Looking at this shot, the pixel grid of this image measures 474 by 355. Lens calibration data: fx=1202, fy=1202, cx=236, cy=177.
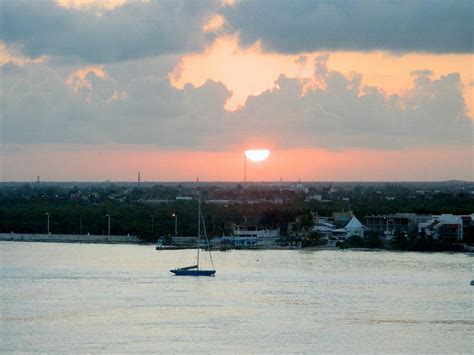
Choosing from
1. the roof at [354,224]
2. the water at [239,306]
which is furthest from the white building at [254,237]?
the water at [239,306]

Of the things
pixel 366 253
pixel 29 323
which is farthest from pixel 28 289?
pixel 366 253

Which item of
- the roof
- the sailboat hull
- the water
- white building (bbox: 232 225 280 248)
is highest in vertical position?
the roof

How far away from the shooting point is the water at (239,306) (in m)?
19.8

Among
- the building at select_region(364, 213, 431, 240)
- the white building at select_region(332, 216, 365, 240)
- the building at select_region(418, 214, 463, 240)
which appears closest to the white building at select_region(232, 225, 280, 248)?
the white building at select_region(332, 216, 365, 240)

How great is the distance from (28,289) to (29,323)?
17.4 feet

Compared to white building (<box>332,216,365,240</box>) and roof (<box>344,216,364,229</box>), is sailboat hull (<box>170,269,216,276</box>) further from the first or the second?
roof (<box>344,216,364,229</box>)

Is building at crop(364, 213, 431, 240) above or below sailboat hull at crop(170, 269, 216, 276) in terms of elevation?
above

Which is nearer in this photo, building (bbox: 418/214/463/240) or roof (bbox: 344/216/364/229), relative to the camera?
building (bbox: 418/214/463/240)

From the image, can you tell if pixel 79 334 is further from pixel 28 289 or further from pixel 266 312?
pixel 28 289

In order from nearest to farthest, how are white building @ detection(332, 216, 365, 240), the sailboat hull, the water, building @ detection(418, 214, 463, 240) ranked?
the water → the sailboat hull → building @ detection(418, 214, 463, 240) → white building @ detection(332, 216, 365, 240)

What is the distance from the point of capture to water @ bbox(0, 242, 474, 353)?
1983 cm

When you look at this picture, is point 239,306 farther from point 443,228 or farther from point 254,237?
point 254,237

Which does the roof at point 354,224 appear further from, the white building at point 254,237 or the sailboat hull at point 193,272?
the sailboat hull at point 193,272

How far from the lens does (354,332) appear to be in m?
20.9
